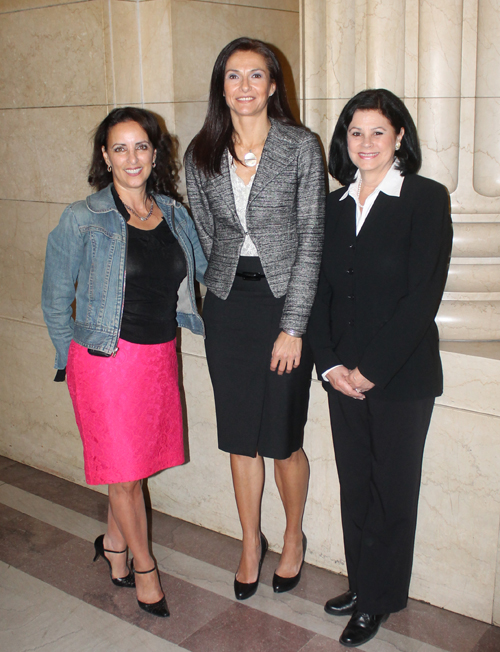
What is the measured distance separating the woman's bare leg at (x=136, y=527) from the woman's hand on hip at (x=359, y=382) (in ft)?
3.28

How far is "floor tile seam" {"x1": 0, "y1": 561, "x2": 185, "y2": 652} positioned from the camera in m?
2.56

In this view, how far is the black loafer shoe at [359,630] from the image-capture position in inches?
97.9

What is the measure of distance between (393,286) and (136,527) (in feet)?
4.64

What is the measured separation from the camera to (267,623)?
2637mm

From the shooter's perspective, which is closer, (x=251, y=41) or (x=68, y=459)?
(x=251, y=41)

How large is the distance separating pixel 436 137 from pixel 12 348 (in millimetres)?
2800

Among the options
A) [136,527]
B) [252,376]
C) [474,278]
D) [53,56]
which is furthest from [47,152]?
[474,278]

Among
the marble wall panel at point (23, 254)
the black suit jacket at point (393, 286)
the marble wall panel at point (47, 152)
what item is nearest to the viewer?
the black suit jacket at point (393, 286)

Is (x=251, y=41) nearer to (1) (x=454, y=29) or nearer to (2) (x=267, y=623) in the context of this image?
(1) (x=454, y=29)

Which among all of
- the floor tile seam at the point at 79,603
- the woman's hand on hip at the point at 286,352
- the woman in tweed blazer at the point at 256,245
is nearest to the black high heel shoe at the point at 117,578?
the floor tile seam at the point at 79,603

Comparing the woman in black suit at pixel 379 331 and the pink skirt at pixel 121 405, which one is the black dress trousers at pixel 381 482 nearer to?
the woman in black suit at pixel 379 331

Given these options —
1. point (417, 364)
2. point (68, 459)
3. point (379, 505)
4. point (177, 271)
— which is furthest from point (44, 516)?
point (417, 364)

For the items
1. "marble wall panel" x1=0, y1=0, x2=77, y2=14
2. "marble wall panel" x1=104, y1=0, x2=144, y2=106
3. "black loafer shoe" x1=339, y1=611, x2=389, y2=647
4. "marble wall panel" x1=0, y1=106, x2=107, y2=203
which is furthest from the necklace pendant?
"black loafer shoe" x1=339, y1=611, x2=389, y2=647

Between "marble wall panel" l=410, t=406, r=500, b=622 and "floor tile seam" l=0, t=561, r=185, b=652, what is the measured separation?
1048mm
